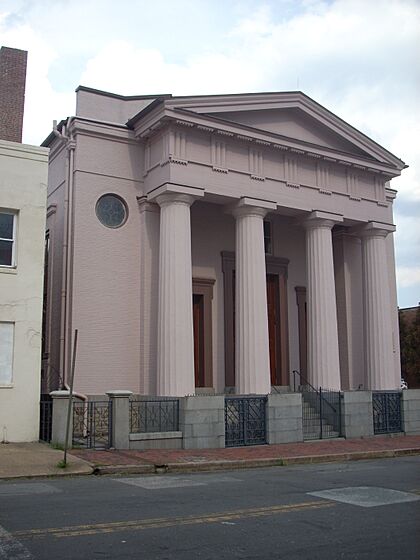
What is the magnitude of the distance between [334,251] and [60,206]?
11.2 meters

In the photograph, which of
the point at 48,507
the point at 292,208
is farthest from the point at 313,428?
the point at 48,507

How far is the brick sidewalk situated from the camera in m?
14.0

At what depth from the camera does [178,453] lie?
51.0 feet

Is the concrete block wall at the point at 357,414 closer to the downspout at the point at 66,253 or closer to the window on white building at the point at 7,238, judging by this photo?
the downspout at the point at 66,253

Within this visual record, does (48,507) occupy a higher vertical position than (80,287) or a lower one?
lower

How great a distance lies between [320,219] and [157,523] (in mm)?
16815

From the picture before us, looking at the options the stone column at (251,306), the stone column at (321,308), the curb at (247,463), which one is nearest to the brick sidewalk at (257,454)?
the curb at (247,463)

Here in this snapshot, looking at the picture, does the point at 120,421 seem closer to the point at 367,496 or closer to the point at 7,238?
the point at 7,238

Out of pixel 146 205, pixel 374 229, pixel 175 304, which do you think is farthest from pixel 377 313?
pixel 146 205

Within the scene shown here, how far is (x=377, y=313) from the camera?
2458 centimetres

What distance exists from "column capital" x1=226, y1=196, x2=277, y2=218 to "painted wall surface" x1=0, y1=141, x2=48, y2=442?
21.7ft

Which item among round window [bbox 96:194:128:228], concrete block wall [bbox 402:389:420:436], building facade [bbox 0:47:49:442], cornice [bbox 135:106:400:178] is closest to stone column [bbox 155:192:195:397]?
A: round window [bbox 96:194:128:228]

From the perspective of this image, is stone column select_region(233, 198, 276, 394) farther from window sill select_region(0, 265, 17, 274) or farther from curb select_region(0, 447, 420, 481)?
window sill select_region(0, 265, 17, 274)

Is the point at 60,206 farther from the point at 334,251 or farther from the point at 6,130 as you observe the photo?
the point at 334,251
